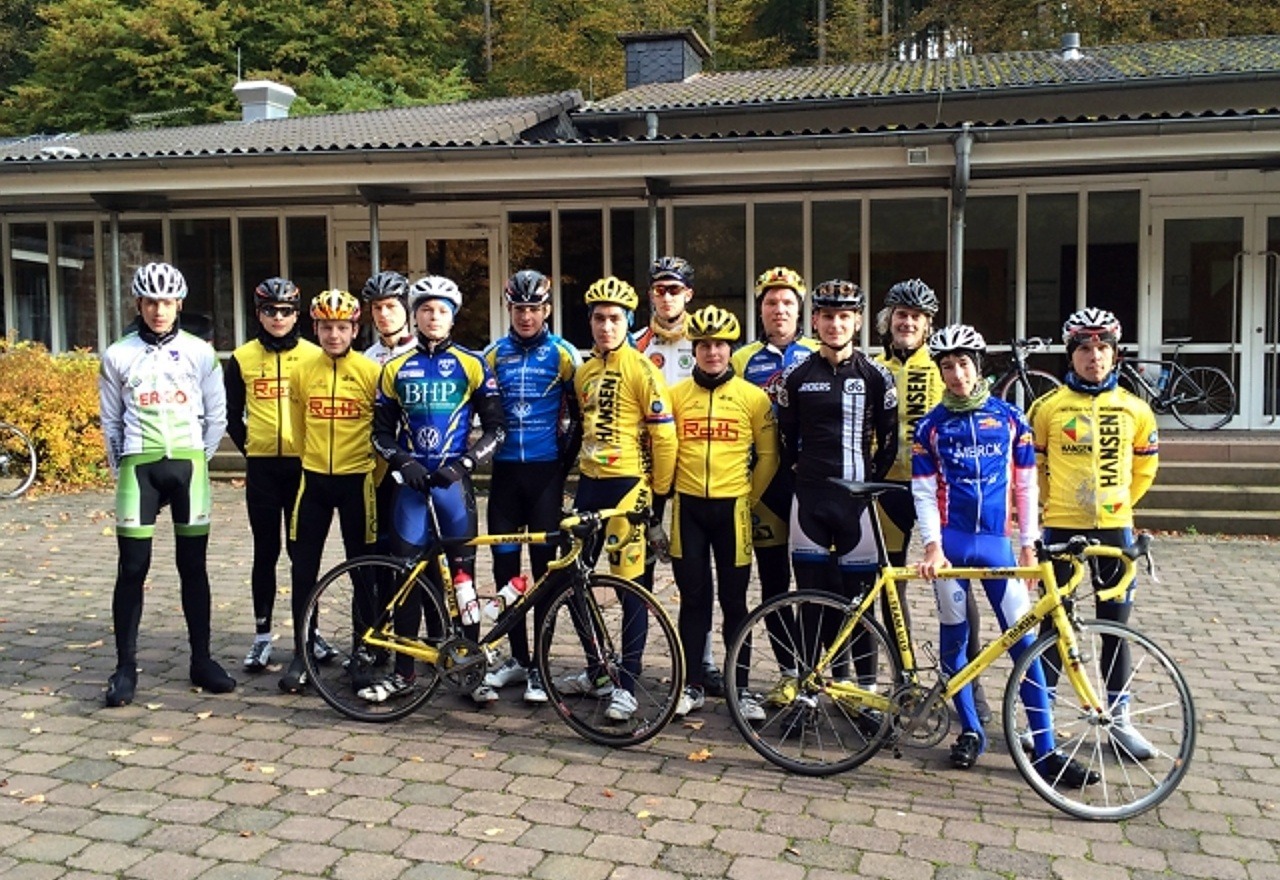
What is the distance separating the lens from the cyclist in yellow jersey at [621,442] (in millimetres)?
4664

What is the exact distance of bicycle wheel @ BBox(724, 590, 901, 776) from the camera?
4.21m

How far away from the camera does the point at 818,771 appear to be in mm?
4184

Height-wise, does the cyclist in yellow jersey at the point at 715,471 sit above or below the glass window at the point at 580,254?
below

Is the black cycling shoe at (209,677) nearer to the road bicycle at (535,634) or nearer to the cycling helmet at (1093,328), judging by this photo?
the road bicycle at (535,634)

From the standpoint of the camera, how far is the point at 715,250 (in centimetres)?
1359

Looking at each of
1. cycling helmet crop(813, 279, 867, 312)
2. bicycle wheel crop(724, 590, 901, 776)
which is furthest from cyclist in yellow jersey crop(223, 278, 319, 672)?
cycling helmet crop(813, 279, 867, 312)

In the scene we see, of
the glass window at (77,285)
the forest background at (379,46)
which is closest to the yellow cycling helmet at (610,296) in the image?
the glass window at (77,285)

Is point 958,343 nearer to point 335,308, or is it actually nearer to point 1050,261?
point 335,308

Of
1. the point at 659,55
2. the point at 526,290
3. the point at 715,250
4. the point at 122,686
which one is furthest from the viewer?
the point at 659,55

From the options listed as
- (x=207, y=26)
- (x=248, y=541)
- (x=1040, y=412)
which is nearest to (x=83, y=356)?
(x=248, y=541)

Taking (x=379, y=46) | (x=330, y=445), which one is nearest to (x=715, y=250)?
(x=330, y=445)

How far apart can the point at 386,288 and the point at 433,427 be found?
80 centimetres

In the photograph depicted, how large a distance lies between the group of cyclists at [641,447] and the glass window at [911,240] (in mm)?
8297

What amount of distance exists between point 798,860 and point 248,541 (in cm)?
675
